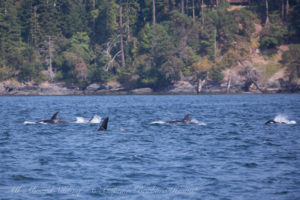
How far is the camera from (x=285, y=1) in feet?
335

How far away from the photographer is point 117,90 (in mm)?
94375

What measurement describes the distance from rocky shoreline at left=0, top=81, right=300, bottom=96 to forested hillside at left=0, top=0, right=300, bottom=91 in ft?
4.37

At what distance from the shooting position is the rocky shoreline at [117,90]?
285 feet

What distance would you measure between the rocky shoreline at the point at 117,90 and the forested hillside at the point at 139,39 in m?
1.33

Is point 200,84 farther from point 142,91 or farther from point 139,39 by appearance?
point 139,39

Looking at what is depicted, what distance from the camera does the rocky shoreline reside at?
86.8m

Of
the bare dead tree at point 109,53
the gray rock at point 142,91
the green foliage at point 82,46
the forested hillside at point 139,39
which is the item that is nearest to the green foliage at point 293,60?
the forested hillside at point 139,39

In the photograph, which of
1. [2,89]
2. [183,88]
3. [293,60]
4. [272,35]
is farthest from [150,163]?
[272,35]

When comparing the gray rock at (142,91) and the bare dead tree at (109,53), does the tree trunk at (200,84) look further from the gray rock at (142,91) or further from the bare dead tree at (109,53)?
the bare dead tree at (109,53)

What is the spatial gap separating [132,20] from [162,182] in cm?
9473

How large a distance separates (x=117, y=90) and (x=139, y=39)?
47.9 feet

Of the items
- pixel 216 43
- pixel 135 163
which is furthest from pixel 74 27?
pixel 135 163

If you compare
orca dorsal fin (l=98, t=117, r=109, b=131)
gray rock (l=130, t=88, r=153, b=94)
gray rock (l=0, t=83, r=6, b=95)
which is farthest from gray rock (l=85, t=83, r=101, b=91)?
orca dorsal fin (l=98, t=117, r=109, b=131)

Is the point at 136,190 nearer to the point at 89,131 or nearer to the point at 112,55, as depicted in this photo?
the point at 89,131
